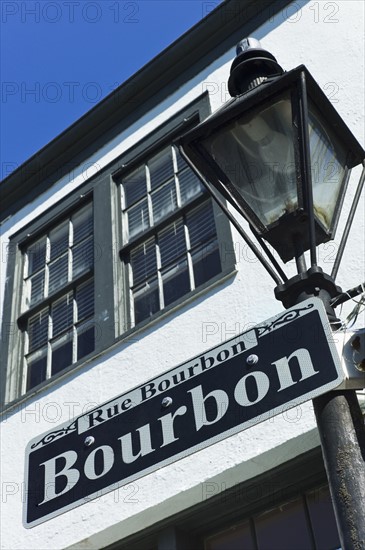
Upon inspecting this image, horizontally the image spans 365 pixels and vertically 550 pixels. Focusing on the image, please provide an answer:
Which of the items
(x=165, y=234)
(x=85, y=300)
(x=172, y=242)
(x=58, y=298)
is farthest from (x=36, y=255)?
(x=172, y=242)

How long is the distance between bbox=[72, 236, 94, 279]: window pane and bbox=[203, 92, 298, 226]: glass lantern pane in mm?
4432

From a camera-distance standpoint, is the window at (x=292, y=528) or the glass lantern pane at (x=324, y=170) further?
the window at (x=292, y=528)

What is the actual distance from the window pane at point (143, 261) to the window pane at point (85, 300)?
1.67ft

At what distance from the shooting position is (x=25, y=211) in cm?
862

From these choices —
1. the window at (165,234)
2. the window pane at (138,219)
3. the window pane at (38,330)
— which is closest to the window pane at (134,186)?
the window at (165,234)

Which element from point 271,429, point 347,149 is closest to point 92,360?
point 271,429

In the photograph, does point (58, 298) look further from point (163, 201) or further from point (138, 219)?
point (163, 201)

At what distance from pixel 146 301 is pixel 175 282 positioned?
1.00 ft

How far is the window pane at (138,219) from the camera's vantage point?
713 cm

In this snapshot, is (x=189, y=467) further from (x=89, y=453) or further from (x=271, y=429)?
(x=89, y=453)

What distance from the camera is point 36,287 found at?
7.85 m

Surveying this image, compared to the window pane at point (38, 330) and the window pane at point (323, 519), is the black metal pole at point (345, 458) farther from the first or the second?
the window pane at point (38, 330)

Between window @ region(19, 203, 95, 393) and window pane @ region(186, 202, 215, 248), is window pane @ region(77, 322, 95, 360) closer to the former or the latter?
window @ region(19, 203, 95, 393)

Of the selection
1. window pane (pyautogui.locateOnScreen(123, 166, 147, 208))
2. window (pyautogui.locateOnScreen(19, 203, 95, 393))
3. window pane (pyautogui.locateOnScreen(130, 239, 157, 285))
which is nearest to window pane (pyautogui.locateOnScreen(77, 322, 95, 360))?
window (pyautogui.locateOnScreen(19, 203, 95, 393))
